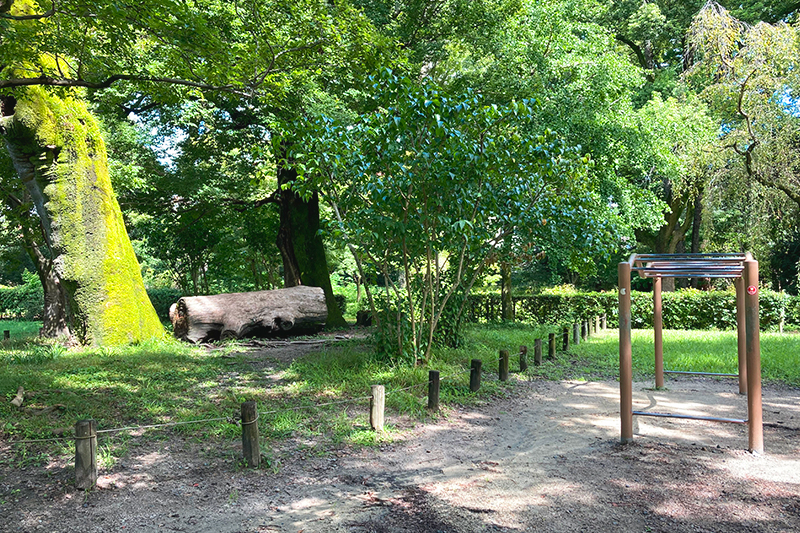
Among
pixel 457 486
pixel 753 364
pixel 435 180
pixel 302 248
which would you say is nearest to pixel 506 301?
pixel 302 248

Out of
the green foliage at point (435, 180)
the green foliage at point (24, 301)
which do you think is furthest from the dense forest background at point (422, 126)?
the green foliage at point (24, 301)

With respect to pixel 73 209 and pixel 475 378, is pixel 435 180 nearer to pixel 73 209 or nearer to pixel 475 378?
pixel 475 378

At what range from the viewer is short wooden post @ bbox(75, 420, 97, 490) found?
4418 mm

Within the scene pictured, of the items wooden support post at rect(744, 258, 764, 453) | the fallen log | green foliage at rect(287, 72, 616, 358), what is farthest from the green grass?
the fallen log

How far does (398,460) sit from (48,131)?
32.2ft

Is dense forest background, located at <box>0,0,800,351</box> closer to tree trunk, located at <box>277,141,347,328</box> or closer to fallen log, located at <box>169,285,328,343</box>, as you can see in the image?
tree trunk, located at <box>277,141,347,328</box>

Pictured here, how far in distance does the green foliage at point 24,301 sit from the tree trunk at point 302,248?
17.7 metres

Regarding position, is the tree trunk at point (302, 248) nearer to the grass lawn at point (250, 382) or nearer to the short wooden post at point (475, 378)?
the grass lawn at point (250, 382)

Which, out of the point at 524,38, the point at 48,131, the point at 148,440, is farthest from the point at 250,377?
the point at 524,38

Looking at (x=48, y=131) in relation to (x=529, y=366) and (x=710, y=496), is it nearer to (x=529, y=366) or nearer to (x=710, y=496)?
(x=529, y=366)

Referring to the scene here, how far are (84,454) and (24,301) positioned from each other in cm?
2954

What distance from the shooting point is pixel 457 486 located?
4.75 m

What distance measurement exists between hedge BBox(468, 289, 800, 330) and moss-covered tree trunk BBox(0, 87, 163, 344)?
35.8 ft

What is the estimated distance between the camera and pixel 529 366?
10461 millimetres
